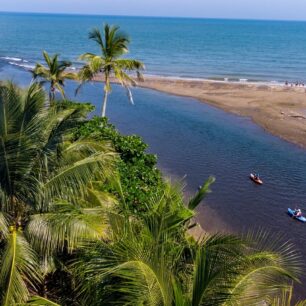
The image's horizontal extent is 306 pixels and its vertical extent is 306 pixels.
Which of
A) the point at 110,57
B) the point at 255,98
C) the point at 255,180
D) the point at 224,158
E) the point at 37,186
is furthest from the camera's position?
the point at 255,98

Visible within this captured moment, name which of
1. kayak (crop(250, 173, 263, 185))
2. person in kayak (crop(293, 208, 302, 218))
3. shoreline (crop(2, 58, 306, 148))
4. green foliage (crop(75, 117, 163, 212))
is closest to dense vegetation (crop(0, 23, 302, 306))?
green foliage (crop(75, 117, 163, 212))

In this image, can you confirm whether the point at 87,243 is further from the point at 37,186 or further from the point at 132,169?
the point at 132,169

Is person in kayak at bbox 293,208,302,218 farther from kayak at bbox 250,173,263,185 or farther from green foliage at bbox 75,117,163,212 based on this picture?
green foliage at bbox 75,117,163,212

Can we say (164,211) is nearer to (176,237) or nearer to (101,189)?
(176,237)

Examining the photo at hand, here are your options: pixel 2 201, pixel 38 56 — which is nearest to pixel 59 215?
pixel 2 201

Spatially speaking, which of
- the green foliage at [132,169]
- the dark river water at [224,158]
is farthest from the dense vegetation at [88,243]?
the dark river water at [224,158]

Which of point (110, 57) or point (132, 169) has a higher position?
point (110, 57)

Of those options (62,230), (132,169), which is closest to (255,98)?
(132,169)
